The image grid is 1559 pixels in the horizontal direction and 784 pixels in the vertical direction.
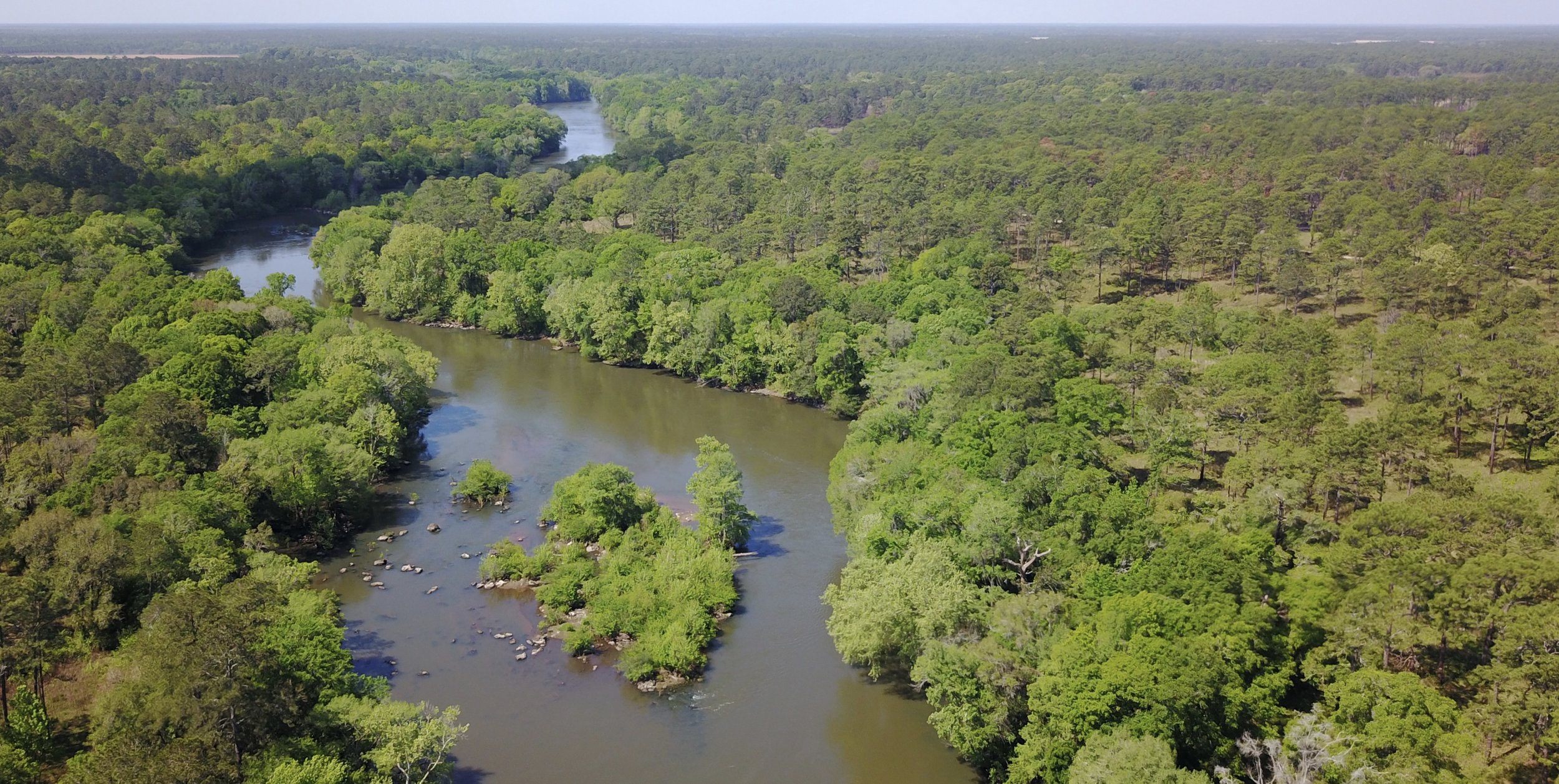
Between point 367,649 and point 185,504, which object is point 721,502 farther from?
point 185,504

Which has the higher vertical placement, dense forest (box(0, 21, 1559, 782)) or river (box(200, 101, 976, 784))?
dense forest (box(0, 21, 1559, 782))

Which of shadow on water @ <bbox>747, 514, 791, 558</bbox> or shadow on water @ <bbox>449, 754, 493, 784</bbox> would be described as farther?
shadow on water @ <bbox>747, 514, 791, 558</bbox>

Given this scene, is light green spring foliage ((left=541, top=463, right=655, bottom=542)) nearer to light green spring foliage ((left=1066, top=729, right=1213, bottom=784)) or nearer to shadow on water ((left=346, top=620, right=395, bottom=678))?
shadow on water ((left=346, top=620, right=395, bottom=678))


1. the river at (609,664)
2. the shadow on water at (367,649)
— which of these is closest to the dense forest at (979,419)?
the river at (609,664)

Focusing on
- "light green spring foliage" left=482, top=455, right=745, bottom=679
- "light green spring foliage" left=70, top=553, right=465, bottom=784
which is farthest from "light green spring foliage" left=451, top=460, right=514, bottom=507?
"light green spring foliage" left=70, top=553, right=465, bottom=784

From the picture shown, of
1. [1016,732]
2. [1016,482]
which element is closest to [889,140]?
[1016,482]

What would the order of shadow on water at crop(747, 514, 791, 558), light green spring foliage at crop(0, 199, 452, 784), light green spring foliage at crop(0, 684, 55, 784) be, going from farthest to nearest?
→ shadow on water at crop(747, 514, 791, 558) → light green spring foliage at crop(0, 199, 452, 784) → light green spring foliage at crop(0, 684, 55, 784)

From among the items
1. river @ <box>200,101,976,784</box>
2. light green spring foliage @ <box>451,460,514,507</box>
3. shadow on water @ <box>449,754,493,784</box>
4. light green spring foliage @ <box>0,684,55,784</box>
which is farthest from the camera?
light green spring foliage @ <box>451,460,514,507</box>
